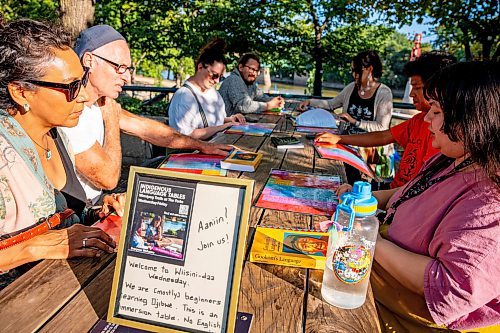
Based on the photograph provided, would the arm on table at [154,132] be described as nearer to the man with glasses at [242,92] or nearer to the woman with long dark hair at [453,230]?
the woman with long dark hair at [453,230]

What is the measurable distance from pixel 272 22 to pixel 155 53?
241cm

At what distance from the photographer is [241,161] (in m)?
2.37

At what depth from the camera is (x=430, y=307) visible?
119 centimetres

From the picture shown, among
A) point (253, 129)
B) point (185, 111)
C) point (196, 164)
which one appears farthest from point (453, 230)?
point (185, 111)

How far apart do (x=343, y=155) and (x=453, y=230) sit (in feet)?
5.17

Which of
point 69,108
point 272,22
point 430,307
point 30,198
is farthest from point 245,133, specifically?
point 272,22

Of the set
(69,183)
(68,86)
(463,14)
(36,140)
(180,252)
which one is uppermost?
(463,14)

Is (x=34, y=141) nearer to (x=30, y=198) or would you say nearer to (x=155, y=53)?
(x=30, y=198)

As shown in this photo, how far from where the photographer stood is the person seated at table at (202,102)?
3523mm

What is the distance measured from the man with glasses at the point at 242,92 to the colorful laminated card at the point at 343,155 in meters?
1.85

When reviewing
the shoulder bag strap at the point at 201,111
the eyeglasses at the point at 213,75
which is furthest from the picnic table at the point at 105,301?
the eyeglasses at the point at 213,75

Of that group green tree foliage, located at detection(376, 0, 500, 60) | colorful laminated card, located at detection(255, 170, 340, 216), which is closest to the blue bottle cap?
colorful laminated card, located at detection(255, 170, 340, 216)

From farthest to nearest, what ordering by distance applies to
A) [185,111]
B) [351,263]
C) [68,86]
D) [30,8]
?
[30,8], [185,111], [68,86], [351,263]

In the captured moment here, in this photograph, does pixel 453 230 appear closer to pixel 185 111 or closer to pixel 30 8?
pixel 185 111
